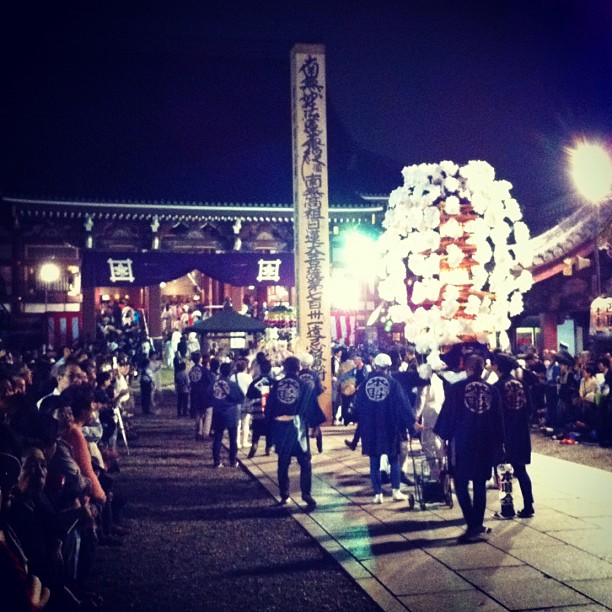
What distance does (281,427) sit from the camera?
8.77 metres

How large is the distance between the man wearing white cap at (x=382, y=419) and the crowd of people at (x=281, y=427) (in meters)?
0.01

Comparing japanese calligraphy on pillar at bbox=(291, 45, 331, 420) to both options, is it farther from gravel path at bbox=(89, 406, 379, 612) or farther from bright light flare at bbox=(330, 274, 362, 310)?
bright light flare at bbox=(330, 274, 362, 310)

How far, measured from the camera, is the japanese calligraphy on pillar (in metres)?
15.7

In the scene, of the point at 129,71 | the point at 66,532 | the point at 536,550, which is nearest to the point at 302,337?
the point at 536,550

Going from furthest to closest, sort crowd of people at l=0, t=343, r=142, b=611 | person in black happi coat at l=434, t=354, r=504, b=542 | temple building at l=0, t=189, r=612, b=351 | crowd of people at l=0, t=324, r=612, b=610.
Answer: temple building at l=0, t=189, r=612, b=351 < person in black happi coat at l=434, t=354, r=504, b=542 < crowd of people at l=0, t=324, r=612, b=610 < crowd of people at l=0, t=343, r=142, b=611

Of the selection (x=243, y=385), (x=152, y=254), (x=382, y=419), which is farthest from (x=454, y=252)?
(x=152, y=254)

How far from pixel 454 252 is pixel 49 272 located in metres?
17.0

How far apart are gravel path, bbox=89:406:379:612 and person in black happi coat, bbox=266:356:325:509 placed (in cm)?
48

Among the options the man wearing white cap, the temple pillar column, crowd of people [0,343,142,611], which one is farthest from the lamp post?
the man wearing white cap

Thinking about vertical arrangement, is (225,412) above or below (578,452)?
above

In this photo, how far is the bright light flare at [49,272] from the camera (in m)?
22.0

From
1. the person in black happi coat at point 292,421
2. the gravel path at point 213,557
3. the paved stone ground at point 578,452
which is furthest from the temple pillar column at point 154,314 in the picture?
the person in black happi coat at point 292,421

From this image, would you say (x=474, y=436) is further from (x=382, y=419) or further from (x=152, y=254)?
(x=152, y=254)

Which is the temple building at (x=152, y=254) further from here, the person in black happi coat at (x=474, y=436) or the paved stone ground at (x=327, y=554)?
the person in black happi coat at (x=474, y=436)
